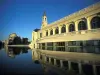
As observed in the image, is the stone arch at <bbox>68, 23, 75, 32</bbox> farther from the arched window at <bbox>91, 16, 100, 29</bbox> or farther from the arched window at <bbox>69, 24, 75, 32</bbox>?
the arched window at <bbox>91, 16, 100, 29</bbox>

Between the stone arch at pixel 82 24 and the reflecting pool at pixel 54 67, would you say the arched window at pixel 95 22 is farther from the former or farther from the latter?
the reflecting pool at pixel 54 67

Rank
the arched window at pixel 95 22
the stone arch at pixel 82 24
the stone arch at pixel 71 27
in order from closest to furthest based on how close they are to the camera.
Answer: the arched window at pixel 95 22
the stone arch at pixel 82 24
the stone arch at pixel 71 27

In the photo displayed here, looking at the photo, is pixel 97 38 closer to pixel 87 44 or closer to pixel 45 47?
pixel 87 44


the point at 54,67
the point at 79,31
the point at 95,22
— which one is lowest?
the point at 54,67

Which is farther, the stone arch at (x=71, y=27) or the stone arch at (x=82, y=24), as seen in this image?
the stone arch at (x=71, y=27)

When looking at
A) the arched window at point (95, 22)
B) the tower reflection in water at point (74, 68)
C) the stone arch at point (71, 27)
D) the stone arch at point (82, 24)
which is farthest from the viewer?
the stone arch at point (71, 27)

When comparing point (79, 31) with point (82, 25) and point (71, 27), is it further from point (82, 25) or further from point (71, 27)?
point (71, 27)

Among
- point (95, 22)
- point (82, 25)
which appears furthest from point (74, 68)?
point (82, 25)

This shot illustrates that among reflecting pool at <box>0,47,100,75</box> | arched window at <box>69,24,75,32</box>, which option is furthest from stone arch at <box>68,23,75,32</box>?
reflecting pool at <box>0,47,100,75</box>

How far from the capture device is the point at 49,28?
8766 millimetres

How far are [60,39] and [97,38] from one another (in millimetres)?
2668

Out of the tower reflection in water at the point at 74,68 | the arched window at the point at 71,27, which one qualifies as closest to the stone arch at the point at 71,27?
the arched window at the point at 71,27

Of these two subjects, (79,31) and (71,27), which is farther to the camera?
(71,27)

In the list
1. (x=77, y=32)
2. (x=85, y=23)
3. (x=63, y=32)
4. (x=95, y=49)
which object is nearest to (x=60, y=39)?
(x=63, y=32)
